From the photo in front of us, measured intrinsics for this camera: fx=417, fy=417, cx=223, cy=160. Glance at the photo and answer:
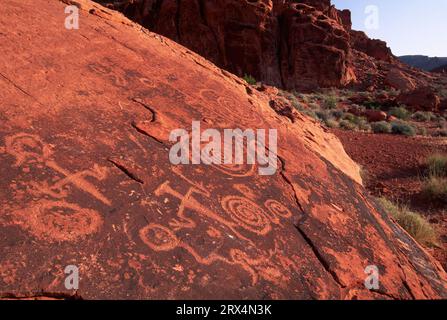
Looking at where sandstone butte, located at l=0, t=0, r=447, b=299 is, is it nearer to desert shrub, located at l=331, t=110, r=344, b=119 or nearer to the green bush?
the green bush

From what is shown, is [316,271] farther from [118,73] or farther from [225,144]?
[118,73]

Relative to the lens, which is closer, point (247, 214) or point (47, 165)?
point (47, 165)

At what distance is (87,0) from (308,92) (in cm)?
1974

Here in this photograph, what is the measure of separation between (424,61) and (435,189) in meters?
78.9

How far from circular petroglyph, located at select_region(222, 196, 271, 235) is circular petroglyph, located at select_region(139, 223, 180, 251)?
0.37 meters

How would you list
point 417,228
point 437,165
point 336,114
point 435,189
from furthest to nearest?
point 336,114, point 437,165, point 435,189, point 417,228

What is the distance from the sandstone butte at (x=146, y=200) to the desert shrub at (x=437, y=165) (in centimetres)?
486

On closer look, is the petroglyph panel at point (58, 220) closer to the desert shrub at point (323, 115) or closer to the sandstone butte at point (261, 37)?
the desert shrub at point (323, 115)

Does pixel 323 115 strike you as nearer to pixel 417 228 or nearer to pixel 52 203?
pixel 417 228

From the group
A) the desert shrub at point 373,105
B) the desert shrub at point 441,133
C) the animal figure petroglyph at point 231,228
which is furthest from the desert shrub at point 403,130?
the animal figure petroglyph at point 231,228

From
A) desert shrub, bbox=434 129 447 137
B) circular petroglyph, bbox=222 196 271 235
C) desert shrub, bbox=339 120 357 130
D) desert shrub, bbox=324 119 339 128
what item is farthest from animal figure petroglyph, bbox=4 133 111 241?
desert shrub, bbox=434 129 447 137

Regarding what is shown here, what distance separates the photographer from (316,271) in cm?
188

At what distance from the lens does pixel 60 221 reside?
1.58m

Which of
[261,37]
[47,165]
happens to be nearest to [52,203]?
[47,165]
